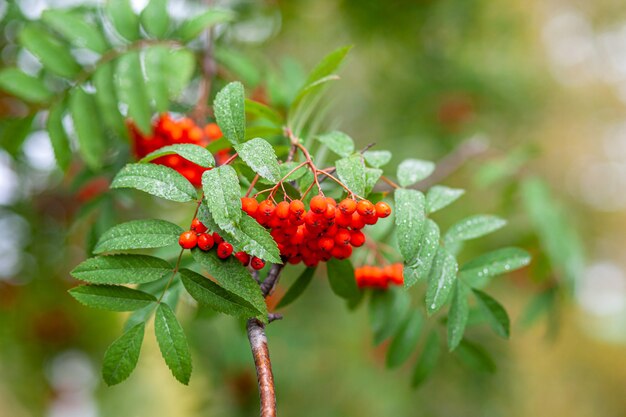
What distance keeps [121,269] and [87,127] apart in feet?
1.87

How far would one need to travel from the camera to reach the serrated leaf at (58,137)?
1200 millimetres

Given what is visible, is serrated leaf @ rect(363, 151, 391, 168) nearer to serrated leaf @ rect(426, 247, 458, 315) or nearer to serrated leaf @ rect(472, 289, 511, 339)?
serrated leaf @ rect(426, 247, 458, 315)

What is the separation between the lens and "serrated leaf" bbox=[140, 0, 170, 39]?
4.08 feet

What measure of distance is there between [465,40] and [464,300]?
1903 mm

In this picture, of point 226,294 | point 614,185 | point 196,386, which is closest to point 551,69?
point 614,185

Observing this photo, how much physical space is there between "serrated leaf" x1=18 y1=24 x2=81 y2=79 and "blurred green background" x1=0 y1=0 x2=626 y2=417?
0.24 meters

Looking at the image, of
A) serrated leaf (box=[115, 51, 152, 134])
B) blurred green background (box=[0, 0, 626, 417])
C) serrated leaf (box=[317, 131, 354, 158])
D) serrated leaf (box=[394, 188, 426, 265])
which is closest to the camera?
serrated leaf (box=[394, 188, 426, 265])

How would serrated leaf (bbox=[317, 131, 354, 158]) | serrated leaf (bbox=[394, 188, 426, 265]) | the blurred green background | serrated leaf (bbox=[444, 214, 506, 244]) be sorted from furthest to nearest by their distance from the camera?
the blurred green background → serrated leaf (bbox=[444, 214, 506, 244]) → serrated leaf (bbox=[317, 131, 354, 158]) → serrated leaf (bbox=[394, 188, 426, 265])

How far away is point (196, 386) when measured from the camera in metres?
2.64

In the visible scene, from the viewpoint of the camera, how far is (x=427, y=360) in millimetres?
1229

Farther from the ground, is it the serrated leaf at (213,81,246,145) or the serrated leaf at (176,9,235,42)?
the serrated leaf at (213,81,246,145)

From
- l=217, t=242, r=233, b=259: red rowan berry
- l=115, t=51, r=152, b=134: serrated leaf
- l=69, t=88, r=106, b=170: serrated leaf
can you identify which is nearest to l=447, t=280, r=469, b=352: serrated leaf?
l=217, t=242, r=233, b=259: red rowan berry

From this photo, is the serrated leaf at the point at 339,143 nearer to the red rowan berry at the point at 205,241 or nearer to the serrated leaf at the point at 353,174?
the serrated leaf at the point at 353,174

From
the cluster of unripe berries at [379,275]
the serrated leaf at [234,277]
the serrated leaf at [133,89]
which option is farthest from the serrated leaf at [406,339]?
the serrated leaf at [133,89]
